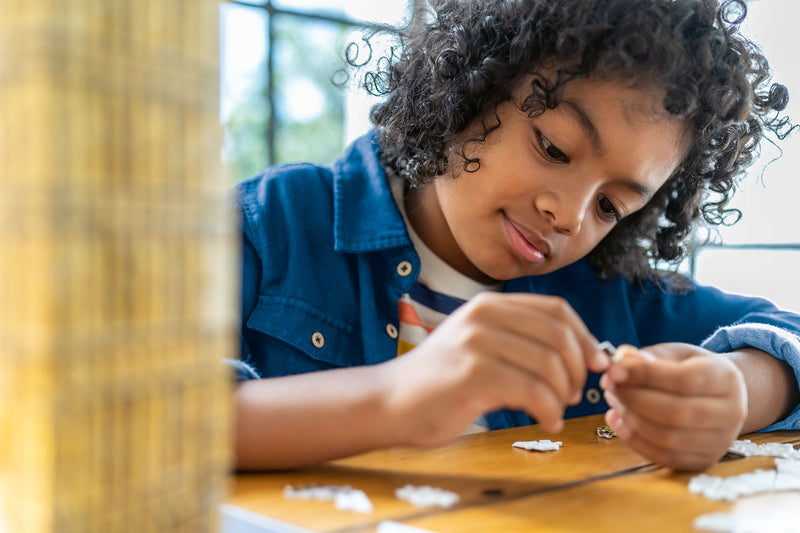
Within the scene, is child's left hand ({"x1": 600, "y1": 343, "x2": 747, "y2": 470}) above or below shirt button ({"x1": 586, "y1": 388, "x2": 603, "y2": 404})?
above

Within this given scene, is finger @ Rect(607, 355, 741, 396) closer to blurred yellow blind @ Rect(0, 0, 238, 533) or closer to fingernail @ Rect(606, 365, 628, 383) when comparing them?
fingernail @ Rect(606, 365, 628, 383)

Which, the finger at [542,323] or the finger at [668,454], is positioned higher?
the finger at [542,323]

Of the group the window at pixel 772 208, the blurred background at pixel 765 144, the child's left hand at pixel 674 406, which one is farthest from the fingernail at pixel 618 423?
the window at pixel 772 208

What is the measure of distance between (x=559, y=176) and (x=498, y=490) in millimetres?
523

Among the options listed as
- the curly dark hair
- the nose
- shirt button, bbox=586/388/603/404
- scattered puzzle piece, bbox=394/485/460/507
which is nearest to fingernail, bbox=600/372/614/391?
scattered puzzle piece, bbox=394/485/460/507

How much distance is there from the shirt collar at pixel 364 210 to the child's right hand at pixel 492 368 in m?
0.57

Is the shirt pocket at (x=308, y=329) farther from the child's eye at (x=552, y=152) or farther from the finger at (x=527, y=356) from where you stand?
the finger at (x=527, y=356)

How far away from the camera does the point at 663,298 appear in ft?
4.87

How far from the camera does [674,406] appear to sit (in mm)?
797

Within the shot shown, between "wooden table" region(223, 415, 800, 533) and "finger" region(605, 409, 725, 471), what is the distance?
0.03 feet

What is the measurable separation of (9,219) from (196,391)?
134mm

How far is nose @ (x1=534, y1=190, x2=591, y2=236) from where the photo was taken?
1.05 m

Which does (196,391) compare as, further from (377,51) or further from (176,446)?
(377,51)

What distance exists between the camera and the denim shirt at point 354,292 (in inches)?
44.8
